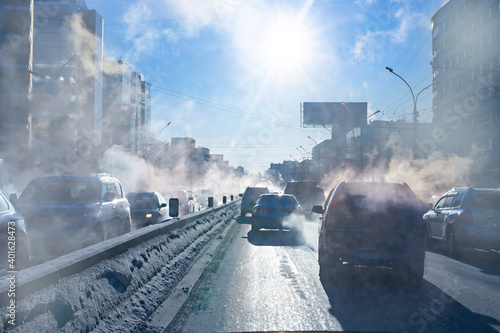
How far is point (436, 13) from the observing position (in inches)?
2653

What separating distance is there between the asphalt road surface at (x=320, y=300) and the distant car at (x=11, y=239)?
2.04 meters

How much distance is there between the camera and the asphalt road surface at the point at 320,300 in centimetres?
568

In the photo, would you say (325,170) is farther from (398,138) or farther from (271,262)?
(271,262)

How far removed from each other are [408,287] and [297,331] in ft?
11.0

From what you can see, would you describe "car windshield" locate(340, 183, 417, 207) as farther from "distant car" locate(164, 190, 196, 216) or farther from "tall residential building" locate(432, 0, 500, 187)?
"tall residential building" locate(432, 0, 500, 187)

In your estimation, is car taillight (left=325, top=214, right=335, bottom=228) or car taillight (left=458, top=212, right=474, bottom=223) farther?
car taillight (left=458, top=212, right=474, bottom=223)

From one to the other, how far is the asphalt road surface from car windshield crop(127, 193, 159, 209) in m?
8.52

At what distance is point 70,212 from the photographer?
9992 millimetres

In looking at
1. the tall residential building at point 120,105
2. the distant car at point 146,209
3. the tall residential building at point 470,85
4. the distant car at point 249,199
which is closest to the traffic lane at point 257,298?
the distant car at point 146,209

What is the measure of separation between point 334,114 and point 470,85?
30439mm

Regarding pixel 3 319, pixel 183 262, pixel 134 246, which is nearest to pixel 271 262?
pixel 183 262

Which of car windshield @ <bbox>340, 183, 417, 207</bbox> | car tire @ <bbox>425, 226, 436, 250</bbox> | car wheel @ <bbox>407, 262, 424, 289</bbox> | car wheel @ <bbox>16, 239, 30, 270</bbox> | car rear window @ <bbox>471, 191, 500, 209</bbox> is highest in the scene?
car windshield @ <bbox>340, 183, 417, 207</bbox>

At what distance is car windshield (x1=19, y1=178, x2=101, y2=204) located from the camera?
11359 millimetres

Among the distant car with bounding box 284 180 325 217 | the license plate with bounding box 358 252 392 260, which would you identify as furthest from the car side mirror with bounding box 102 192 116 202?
the distant car with bounding box 284 180 325 217
